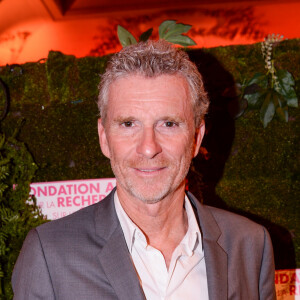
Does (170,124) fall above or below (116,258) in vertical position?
above

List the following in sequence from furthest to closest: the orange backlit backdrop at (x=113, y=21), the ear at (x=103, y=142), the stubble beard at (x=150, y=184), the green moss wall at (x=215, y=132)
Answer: the orange backlit backdrop at (x=113, y=21), the green moss wall at (x=215, y=132), the ear at (x=103, y=142), the stubble beard at (x=150, y=184)

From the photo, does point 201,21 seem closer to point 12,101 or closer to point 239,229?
point 12,101

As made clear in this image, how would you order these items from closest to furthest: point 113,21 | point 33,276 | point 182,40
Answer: point 33,276 < point 182,40 < point 113,21

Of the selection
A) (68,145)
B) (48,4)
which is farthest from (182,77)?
(48,4)

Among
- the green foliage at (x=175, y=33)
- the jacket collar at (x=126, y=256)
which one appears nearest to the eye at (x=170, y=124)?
the jacket collar at (x=126, y=256)

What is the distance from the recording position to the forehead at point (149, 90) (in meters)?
1.32

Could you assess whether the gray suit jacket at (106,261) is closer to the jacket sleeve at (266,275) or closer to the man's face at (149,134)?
the jacket sleeve at (266,275)

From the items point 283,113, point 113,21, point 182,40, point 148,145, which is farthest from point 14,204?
point 113,21

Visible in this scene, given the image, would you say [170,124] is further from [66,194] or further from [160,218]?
[66,194]

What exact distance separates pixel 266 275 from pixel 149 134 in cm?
73

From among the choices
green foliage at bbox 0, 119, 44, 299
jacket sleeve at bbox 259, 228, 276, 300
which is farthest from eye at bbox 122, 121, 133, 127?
green foliage at bbox 0, 119, 44, 299

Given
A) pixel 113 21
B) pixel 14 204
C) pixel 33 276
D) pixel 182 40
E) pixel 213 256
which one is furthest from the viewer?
pixel 113 21

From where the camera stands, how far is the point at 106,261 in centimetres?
127

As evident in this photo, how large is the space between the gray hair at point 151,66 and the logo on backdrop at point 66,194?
68 cm
